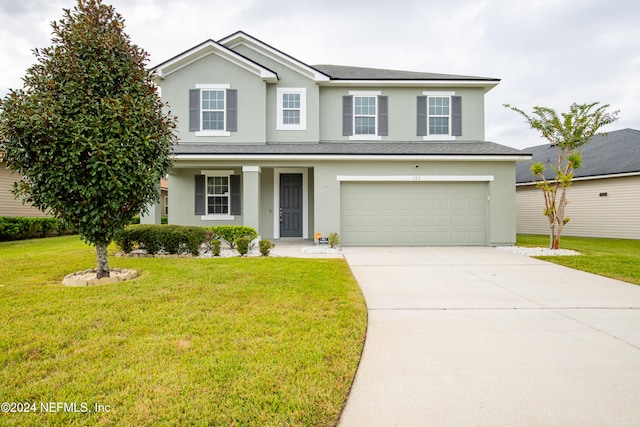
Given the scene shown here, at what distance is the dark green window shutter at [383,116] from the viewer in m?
12.8

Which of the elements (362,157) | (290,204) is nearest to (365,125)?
(362,157)

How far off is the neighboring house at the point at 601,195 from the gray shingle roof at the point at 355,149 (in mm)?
5952

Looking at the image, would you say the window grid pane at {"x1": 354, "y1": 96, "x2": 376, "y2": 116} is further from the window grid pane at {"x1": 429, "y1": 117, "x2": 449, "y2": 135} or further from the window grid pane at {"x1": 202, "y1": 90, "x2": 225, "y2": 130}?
the window grid pane at {"x1": 202, "y1": 90, "x2": 225, "y2": 130}

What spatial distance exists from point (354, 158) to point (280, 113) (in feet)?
12.1

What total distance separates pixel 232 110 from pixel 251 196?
3.55 m

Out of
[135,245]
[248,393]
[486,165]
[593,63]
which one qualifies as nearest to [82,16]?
[135,245]

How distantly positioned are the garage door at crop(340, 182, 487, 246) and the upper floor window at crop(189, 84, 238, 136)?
16.3ft

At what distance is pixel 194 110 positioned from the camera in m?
12.0

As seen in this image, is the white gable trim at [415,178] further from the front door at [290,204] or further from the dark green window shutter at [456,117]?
→ the dark green window shutter at [456,117]

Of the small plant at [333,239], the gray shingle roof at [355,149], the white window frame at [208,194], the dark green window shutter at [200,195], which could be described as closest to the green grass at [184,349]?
the small plant at [333,239]

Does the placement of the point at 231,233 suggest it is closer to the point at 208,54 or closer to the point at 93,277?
the point at 93,277

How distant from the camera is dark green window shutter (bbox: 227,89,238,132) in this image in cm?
1197

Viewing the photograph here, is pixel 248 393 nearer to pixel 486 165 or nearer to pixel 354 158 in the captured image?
pixel 354 158

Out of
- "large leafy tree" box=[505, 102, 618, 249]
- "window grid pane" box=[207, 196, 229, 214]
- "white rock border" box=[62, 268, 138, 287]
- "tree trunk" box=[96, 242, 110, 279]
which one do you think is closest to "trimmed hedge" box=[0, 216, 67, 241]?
"window grid pane" box=[207, 196, 229, 214]
